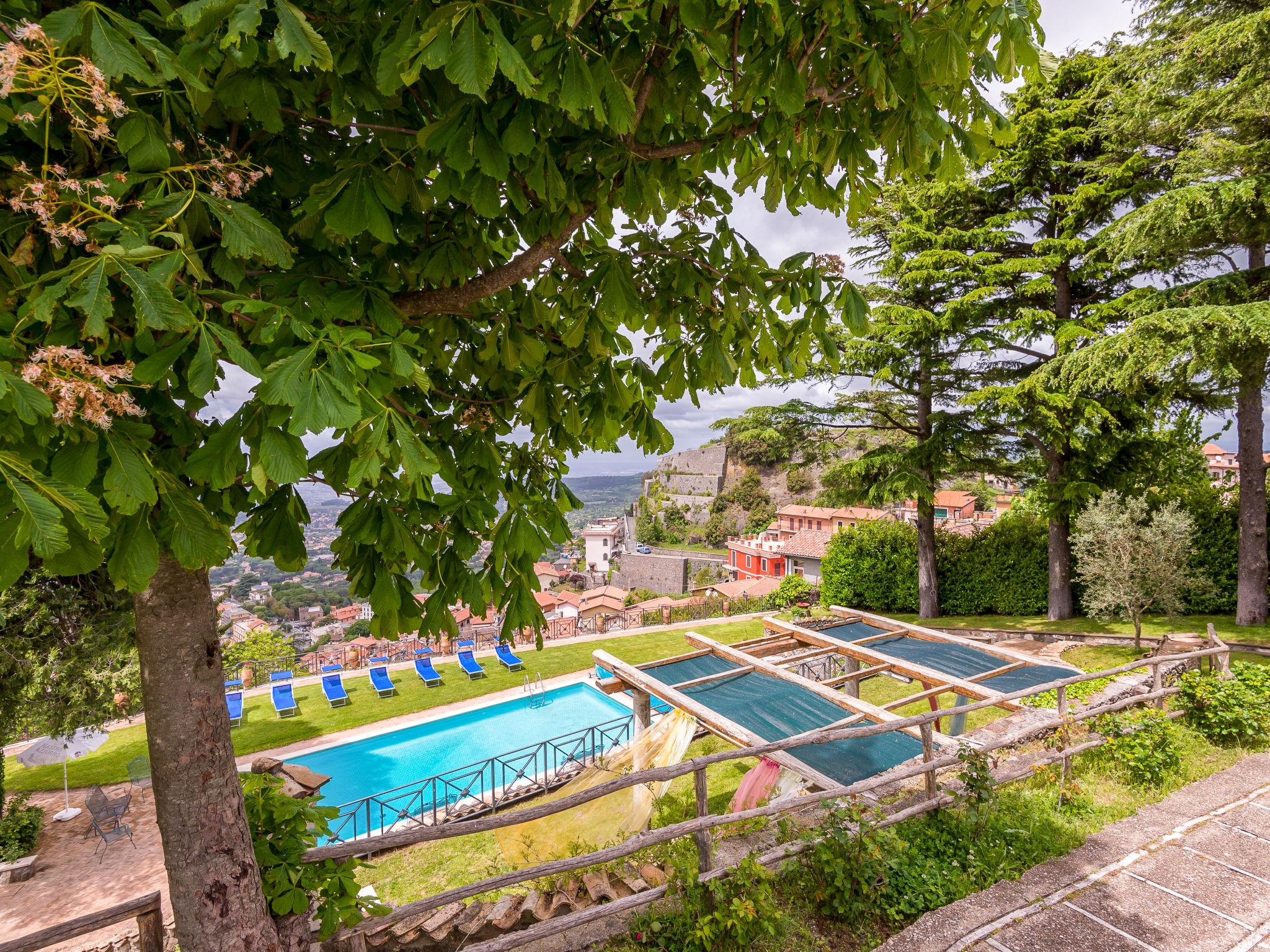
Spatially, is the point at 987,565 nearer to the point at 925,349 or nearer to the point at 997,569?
the point at 997,569

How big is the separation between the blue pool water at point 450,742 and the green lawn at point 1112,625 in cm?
897

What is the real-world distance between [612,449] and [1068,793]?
5002 mm

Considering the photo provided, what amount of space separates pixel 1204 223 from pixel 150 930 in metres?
15.4

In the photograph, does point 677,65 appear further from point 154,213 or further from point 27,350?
point 27,350

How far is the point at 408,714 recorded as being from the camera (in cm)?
1375

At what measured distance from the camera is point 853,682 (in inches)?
315

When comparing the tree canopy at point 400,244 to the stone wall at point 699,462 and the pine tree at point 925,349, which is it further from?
the stone wall at point 699,462

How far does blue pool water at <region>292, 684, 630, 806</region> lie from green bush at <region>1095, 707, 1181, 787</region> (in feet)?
32.5

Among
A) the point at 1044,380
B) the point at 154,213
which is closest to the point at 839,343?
the point at 1044,380

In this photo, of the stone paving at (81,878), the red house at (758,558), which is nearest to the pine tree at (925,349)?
the stone paving at (81,878)

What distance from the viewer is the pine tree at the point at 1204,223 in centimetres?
925

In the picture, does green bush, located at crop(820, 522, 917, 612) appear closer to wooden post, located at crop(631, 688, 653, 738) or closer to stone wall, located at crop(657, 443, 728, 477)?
wooden post, located at crop(631, 688, 653, 738)

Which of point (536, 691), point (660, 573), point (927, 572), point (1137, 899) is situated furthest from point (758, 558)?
point (1137, 899)

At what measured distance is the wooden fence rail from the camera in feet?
7.41
